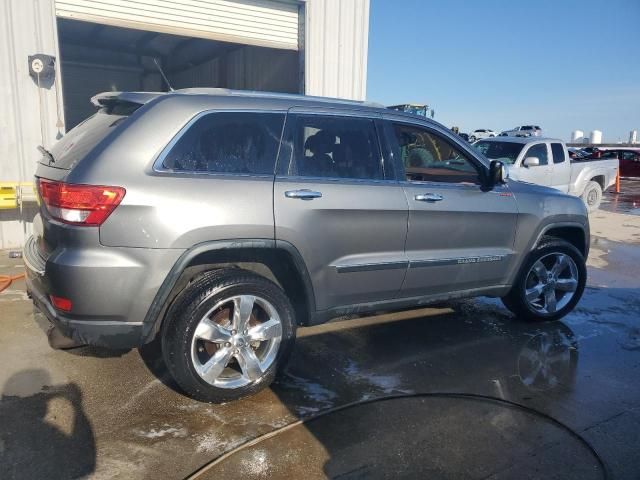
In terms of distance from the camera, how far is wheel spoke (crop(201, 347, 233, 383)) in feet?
10.4

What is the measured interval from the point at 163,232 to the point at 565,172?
11.0 m

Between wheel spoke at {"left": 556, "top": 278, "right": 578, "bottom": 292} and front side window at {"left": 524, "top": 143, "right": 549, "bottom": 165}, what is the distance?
657 cm

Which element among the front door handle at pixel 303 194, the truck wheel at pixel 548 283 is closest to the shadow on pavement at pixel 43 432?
the front door handle at pixel 303 194

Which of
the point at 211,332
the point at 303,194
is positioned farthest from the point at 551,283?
the point at 211,332

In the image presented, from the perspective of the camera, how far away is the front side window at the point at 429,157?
13.0 feet

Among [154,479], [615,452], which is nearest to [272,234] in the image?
[154,479]

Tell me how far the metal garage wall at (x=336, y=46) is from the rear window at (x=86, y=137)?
5722 millimetres

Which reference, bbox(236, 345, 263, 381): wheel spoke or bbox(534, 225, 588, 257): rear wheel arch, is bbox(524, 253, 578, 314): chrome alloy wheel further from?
bbox(236, 345, 263, 381): wheel spoke

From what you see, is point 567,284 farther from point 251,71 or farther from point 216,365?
point 251,71

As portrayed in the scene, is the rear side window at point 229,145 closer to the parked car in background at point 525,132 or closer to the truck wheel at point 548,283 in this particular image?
the truck wheel at point 548,283

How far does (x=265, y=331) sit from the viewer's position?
334 cm

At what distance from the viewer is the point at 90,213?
2.81m

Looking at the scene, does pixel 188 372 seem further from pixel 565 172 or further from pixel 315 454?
pixel 565 172

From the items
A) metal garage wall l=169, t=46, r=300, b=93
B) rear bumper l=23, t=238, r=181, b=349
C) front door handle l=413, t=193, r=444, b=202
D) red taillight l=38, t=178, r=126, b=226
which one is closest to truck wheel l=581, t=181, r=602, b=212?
metal garage wall l=169, t=46, r=300, b=93
